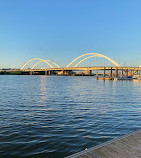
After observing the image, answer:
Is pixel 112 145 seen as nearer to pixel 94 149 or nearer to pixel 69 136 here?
pixel 94 149

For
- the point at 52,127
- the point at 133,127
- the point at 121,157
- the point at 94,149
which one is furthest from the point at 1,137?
the point at 133,127

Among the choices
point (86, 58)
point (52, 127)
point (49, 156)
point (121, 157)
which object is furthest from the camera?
point (86, 58)

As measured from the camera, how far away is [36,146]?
8.12 m

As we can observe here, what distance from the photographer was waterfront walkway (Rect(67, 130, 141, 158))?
5.40 meters

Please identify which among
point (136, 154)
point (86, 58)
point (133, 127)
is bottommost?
point (133, 127)

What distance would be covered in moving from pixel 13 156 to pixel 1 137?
245cm

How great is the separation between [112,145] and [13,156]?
3.92 m

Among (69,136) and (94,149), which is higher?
(94,149)

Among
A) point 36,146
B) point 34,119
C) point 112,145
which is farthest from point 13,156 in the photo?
point 34,119

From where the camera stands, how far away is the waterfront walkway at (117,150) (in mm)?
5402

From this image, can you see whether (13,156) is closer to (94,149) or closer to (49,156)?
(49,156)

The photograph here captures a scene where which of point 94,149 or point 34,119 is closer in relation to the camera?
point 94,149

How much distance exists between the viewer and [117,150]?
19.0 feet

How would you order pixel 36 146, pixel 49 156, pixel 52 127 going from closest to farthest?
pixel 49 156, pixel 36 146, pixel 52 127
